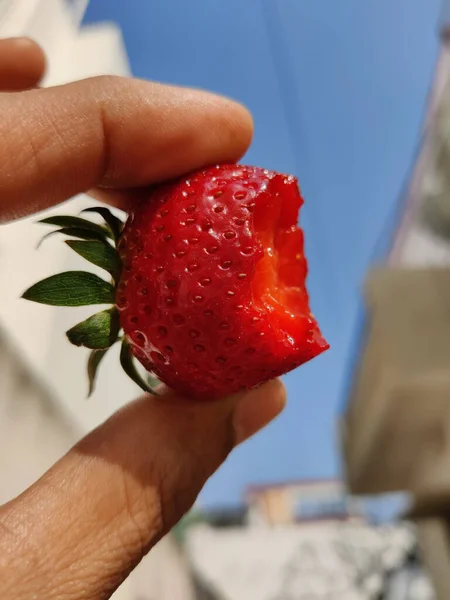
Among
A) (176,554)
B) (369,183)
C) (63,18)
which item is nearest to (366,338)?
(369,183)

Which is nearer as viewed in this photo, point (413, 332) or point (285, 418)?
point (413, 332)

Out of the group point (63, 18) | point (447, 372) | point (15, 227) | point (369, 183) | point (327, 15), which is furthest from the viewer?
point (369, 183)

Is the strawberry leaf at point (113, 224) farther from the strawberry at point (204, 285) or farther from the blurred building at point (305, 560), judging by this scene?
the blurred building at point (305, 560)

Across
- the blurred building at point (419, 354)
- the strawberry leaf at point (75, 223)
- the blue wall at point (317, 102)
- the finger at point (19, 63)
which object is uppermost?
the finger at point (19, 63)

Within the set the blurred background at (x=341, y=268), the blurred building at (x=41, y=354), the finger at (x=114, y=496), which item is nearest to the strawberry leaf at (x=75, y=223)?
the finger at (x=114, y=496)

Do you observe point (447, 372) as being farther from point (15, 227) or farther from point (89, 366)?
point (89, 366)

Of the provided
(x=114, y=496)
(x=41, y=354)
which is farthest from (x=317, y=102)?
(x=114, y=496)
